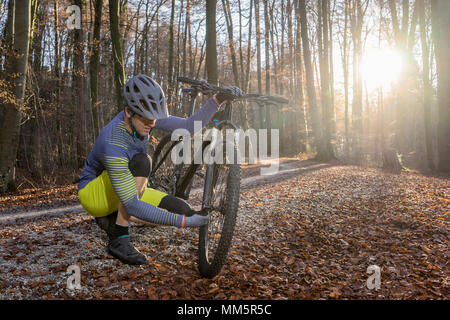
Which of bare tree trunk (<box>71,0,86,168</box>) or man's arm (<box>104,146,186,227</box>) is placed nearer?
man's arm (<box>104,146,186,227</box>)

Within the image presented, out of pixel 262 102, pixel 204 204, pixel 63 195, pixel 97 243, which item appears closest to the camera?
pixel 204 204

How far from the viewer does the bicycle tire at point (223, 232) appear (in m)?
2.47

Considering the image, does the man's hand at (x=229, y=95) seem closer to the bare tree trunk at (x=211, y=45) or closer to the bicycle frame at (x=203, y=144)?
the bicycle frame at (x=203, y=144)

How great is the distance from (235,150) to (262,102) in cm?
81

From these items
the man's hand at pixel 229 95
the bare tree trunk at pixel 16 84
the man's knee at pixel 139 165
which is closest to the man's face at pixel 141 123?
the man's knee at pixel 139 165

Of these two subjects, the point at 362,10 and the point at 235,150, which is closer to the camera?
the point at 235,150

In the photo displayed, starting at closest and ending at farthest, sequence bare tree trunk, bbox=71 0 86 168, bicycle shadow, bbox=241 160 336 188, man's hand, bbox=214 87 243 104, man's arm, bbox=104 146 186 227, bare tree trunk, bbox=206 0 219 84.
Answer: man's arm, bbox=104 146 186 227
man's hand, bbox=214 87 243 104
bicycle shadow, bbox=241 160 336 188
bare tree trunk, bbox=206 0 219 84
bare tree trunk, bbox=71 0 86 168

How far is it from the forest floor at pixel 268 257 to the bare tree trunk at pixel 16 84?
435 centimetres

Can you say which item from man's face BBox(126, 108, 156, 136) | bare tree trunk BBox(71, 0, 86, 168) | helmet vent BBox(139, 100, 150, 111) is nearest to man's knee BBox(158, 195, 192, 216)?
man's face BBox(126, 108, 156, 136)

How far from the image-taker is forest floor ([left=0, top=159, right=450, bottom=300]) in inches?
101

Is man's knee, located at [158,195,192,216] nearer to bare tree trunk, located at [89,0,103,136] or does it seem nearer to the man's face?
the man's face
